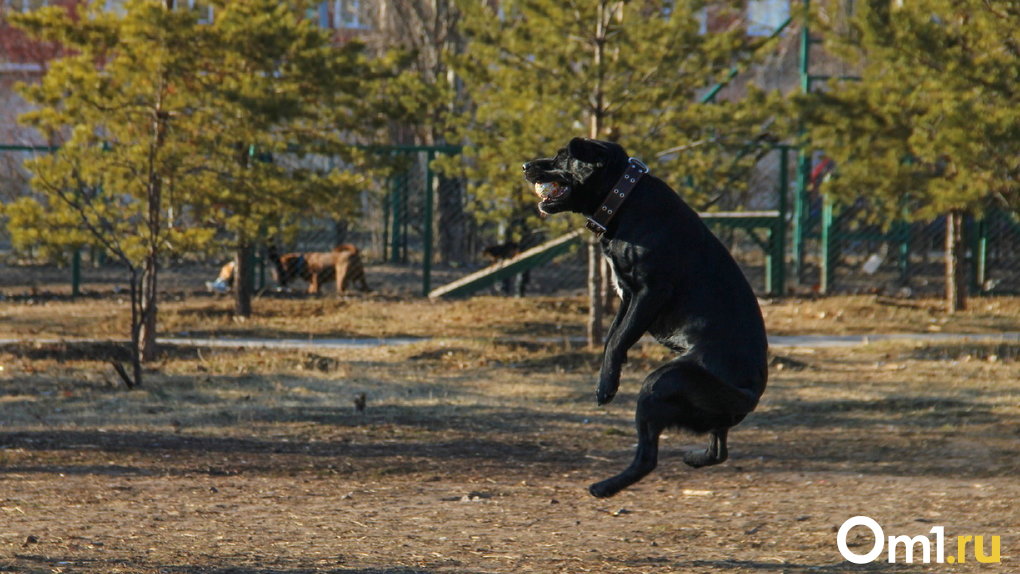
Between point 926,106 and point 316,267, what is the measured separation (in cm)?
912

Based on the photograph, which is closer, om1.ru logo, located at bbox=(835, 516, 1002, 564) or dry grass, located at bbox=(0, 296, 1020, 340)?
om1.ru logo, located at bbox=(835, 516, 1002, 564)

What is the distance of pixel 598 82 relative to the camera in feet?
41.4

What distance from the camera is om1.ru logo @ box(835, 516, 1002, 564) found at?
6.09 metres

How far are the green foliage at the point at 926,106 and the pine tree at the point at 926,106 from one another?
1 cm

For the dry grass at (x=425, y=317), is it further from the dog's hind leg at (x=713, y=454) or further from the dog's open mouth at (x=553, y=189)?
the dog's open mouth at (x=553, y=189)

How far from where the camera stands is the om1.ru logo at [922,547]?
609 centimetres

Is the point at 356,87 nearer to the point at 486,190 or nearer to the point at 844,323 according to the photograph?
the point at 486,190

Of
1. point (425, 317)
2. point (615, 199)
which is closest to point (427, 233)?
point (425, 317)

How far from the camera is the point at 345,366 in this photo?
12789mm

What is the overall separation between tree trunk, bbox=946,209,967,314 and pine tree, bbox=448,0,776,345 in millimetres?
4566

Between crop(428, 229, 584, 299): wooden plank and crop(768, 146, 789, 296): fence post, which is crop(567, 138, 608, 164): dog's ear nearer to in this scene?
crop(428, 229, 584, 299): wooden plank

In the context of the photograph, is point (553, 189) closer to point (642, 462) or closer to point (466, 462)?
point (642, 462)

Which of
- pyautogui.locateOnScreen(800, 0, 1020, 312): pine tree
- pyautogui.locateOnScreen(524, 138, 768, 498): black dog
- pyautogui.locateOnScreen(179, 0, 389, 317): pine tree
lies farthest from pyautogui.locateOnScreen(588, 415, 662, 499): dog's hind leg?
pyautogui.locateOnScreen(179, 0, 389, 317): pine tree

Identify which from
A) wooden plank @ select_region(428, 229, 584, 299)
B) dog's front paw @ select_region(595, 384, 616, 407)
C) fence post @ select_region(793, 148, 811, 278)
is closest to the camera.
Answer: dog's front paw @ select_region(595, 384, 616, 407)
